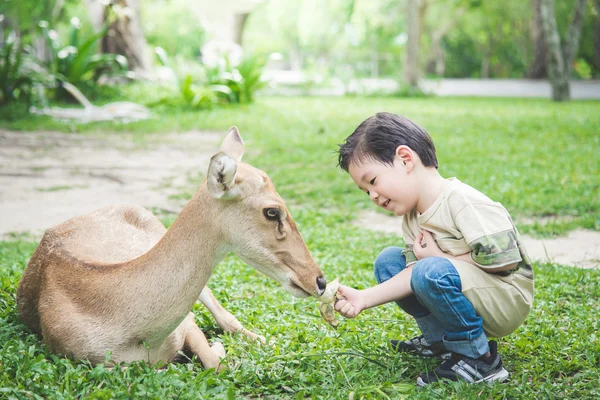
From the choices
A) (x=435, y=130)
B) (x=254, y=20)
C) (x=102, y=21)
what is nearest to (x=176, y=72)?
(x=102, y=21)

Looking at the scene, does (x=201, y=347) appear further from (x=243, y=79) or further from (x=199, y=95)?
(x=243, y=79)

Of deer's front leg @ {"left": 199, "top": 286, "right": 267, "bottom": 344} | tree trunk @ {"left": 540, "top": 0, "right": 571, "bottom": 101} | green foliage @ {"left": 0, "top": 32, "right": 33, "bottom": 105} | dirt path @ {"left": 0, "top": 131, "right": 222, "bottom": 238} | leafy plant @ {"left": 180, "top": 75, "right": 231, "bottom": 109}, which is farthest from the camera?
tree trunk @ {"left": 540, "top": 0, "right": 571, "bottom": 101}

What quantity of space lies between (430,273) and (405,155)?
0.53 m

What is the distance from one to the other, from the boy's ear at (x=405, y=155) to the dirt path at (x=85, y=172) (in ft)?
13.3

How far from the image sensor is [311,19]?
45562 millimetres

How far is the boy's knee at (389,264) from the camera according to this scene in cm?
337

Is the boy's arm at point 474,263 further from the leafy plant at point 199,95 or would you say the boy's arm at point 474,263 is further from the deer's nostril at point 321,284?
the leafy plant at point 199,95

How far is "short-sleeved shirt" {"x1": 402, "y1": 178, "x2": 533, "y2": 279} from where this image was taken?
2.89 metres

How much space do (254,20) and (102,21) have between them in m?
46.7

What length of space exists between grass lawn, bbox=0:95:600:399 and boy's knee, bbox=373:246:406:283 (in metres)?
0.37

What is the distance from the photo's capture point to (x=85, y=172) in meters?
8.57

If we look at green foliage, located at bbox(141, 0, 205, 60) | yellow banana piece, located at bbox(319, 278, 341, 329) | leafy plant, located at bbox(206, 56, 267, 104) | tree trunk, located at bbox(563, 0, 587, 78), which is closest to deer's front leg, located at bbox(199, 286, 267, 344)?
yellow banana piece, located at bbox(319, 278, 341, 329)

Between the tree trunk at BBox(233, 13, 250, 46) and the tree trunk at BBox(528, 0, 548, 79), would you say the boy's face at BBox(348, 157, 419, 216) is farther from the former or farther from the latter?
the tree trunk at BBox(233, 13, 250, 46)

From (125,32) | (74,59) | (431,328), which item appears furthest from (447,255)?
(125,32)
